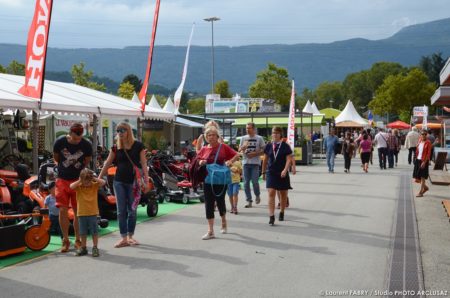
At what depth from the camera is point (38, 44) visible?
11.4m

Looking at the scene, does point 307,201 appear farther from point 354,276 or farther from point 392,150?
point 392,150

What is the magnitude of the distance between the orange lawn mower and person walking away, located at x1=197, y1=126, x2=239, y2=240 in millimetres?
2323

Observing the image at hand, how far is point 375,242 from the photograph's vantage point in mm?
8414

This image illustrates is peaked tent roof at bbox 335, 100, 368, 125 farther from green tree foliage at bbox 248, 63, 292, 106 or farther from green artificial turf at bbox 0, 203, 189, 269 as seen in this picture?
green artificial turf at bbox 0, 203, 189, 269

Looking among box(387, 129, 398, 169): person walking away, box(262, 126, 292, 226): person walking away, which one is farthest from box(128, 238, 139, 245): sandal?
box(387, 129, 398, 169): person walking away

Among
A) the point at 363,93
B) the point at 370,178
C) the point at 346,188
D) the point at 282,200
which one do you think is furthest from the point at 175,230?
the point at 363,93

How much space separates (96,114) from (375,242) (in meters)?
9.02

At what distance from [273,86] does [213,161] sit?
7845cm

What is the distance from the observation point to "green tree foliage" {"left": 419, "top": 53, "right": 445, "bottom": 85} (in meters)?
131

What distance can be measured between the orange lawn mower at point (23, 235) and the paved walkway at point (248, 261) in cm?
40

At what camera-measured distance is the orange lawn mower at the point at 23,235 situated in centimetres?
735

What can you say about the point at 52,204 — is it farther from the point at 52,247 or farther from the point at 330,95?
the point at 330,95

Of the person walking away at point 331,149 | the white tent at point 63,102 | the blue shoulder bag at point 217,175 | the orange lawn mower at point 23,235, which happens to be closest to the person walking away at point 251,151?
the blue shoulder bag at point 217,175

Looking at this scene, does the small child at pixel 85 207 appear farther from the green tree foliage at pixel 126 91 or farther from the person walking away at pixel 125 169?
the green tree foliage at pixel 126 91
